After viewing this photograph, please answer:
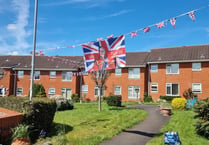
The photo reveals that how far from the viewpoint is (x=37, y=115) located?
7.01 metres

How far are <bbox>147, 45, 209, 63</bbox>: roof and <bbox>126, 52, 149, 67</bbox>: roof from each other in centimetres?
97

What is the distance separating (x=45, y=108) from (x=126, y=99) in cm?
2213

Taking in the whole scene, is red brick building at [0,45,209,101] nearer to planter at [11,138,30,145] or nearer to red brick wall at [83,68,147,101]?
red brick wall at [83,68,147,101]

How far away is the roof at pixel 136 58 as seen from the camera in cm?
2825

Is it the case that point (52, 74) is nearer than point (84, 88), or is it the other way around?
point (84, 88)

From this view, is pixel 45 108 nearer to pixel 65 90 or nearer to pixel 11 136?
pixel 11 136

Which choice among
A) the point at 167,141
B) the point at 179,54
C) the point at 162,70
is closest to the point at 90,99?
the point at 162,70

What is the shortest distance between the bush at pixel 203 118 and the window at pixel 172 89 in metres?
18.1

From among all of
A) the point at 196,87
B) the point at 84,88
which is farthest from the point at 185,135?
the point at 84,88

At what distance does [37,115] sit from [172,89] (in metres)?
22.6

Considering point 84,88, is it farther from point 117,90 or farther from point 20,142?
point 20,142

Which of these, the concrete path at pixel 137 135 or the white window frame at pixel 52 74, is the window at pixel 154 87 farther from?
the concrete path at pixel 137 135

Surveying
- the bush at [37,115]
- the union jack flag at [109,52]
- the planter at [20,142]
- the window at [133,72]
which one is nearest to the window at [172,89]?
the window at [133,72]

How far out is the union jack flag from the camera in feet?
28.8
